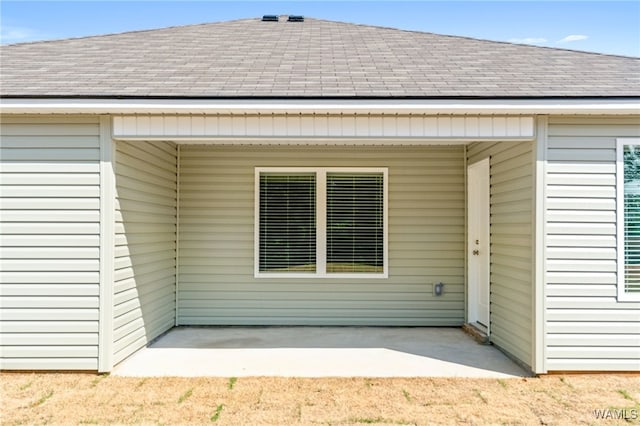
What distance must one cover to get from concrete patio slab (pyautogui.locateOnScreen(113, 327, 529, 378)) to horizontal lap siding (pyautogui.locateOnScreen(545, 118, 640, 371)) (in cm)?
58

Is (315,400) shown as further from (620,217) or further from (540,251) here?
(620,217)

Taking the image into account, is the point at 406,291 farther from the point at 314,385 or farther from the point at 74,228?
the point at 74,228

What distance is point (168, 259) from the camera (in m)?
6.18

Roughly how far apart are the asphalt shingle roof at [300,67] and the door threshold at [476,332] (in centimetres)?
285

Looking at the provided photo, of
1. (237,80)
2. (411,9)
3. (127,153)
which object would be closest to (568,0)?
(411,9)

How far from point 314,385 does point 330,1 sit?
811cm

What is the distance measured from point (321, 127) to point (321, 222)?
2360mm

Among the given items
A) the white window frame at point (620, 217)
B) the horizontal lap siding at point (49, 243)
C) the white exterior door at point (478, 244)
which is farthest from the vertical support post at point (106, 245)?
the white window frame at point (620, 217)

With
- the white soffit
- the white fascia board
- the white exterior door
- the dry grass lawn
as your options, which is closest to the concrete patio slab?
the dry grass lawn

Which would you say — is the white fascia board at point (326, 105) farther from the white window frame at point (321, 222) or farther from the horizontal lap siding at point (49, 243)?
the white window frame at point (321, 222)

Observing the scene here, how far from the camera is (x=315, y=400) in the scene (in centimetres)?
376

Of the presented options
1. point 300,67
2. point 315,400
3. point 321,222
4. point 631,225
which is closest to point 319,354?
point 315,400

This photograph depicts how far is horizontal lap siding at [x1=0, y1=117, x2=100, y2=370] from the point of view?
436 cm

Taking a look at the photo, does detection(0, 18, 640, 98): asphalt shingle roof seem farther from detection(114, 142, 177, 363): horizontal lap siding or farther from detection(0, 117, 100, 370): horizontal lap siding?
detection(114, 142, 177, 363): horizontal lap siding
